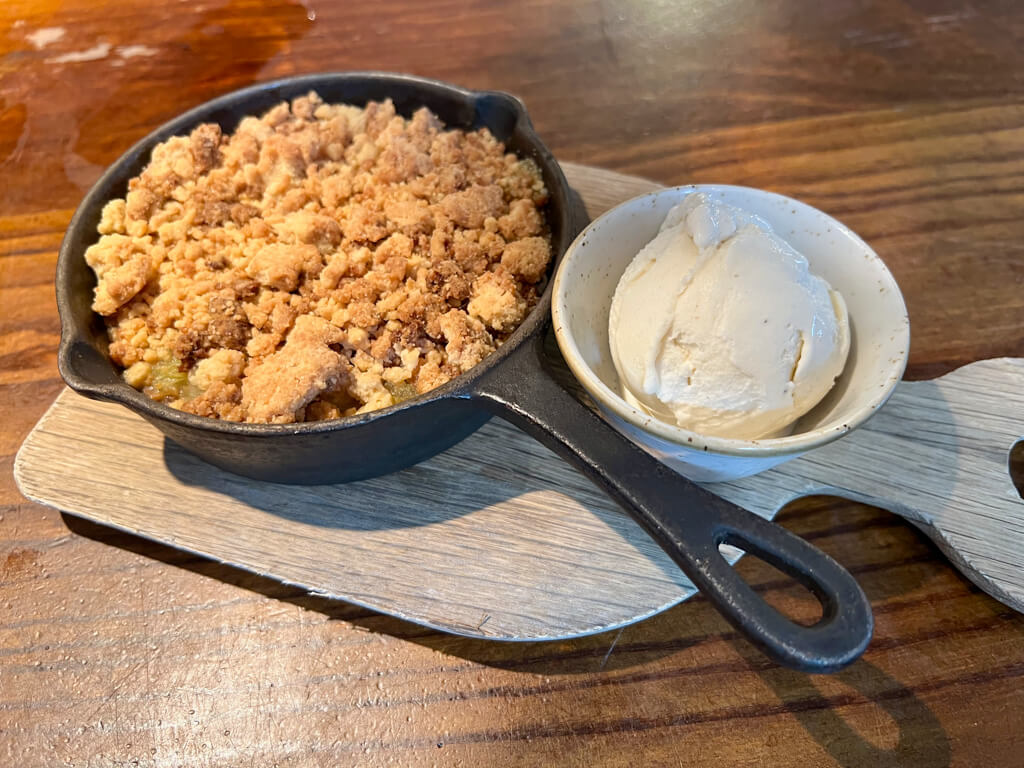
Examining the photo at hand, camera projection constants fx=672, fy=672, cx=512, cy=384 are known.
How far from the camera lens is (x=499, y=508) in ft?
2.82

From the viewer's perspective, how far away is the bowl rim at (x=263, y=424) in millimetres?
719

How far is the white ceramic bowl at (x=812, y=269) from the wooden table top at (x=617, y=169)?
0.66ft

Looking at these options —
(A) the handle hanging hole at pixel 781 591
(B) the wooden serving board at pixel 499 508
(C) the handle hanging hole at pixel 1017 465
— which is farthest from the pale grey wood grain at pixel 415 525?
(C) the handle hanging hole at pixel 1017 465

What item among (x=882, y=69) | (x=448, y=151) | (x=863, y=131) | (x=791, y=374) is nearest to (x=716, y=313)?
(x=791, y=374)

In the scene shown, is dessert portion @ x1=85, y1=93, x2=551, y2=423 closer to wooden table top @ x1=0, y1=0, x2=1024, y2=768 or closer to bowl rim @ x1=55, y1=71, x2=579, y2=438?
bowl rim @ x1=55, y1=71, x2=579, y2=438

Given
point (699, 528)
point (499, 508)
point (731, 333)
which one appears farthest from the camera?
point (499, 508)

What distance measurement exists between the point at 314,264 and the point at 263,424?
0.26 metres

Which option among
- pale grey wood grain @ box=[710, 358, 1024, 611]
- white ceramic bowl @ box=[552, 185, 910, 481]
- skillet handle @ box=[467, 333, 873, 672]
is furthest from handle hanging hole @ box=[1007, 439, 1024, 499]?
skillet handle @ box=[467, 333, 873, 672]

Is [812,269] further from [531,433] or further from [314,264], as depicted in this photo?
[314,264]

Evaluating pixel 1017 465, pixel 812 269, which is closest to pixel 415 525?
pixel 812 269

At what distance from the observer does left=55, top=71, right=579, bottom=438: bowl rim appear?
0.72 meters

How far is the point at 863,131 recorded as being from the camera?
140cm

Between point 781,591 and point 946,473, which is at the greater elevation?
point 946,473

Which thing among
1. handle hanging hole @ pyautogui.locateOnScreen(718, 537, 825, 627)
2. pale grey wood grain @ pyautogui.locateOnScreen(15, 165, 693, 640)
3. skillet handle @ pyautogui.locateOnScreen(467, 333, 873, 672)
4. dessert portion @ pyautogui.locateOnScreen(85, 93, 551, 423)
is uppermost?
dessert portion @ pyautogui.locateOnScreen(85, 93, 551, 423)
